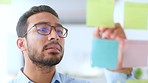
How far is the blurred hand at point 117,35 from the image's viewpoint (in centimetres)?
92

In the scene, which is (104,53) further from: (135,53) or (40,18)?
(40,18)

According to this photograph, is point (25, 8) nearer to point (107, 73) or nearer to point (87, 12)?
point (87, 12)

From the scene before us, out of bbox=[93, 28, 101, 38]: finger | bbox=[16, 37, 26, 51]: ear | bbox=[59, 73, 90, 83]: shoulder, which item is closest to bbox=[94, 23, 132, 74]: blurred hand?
bbox=[93, 28, 101, 38]: finger

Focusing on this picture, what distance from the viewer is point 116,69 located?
943 millimetres

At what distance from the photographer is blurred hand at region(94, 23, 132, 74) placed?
92 centimetres

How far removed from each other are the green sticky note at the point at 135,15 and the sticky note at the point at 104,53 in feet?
0.31

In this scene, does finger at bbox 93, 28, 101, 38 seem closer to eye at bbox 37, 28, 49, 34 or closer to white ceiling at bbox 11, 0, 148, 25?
white ceiling at bbox 11, 0, 148, 25

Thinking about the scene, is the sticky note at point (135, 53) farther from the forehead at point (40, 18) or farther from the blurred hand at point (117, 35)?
the forehead at point (40, 18)

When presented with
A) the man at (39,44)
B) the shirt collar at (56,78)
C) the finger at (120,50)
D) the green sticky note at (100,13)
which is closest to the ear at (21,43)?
the man at (39,44)

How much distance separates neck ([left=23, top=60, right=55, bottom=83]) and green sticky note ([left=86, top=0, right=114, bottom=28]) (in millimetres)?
228

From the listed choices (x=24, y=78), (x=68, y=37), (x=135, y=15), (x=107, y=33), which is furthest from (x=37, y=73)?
(x=135, y=15)

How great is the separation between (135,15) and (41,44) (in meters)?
0.39

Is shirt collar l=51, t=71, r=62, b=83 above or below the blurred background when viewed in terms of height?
Answer: below

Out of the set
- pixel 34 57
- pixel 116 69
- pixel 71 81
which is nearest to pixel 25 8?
pixel 34 57
